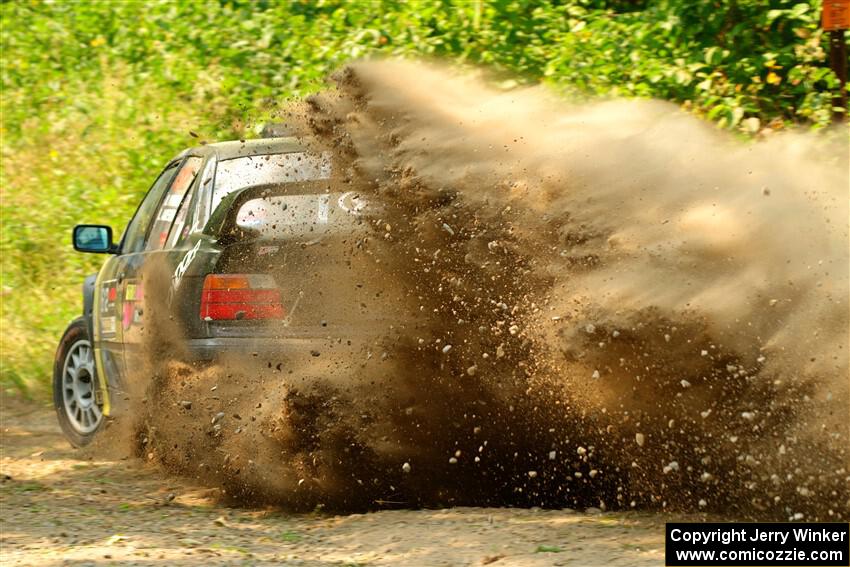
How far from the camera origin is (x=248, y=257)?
6027mm

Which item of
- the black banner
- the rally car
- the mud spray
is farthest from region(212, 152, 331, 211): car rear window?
the black banner

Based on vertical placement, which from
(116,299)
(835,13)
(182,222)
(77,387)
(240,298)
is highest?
(835,13)

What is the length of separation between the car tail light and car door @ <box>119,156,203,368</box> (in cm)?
45

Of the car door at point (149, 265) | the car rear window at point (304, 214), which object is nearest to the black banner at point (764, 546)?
the car rear window at point (304, 214)

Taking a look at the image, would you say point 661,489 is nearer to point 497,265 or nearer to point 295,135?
point 497,265

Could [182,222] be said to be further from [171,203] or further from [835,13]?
[835,13]

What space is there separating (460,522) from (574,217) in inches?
57.0

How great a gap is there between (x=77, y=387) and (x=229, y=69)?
13.8ft

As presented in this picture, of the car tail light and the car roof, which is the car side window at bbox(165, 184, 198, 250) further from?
the car tail light

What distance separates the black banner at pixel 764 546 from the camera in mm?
4543

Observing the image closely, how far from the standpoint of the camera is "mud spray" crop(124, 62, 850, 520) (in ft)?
16.2

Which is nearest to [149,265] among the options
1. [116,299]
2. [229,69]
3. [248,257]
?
[116,299]

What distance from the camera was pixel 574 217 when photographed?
539 cm

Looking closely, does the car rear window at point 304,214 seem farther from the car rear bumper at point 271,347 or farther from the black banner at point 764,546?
the black banner at point 764,546
